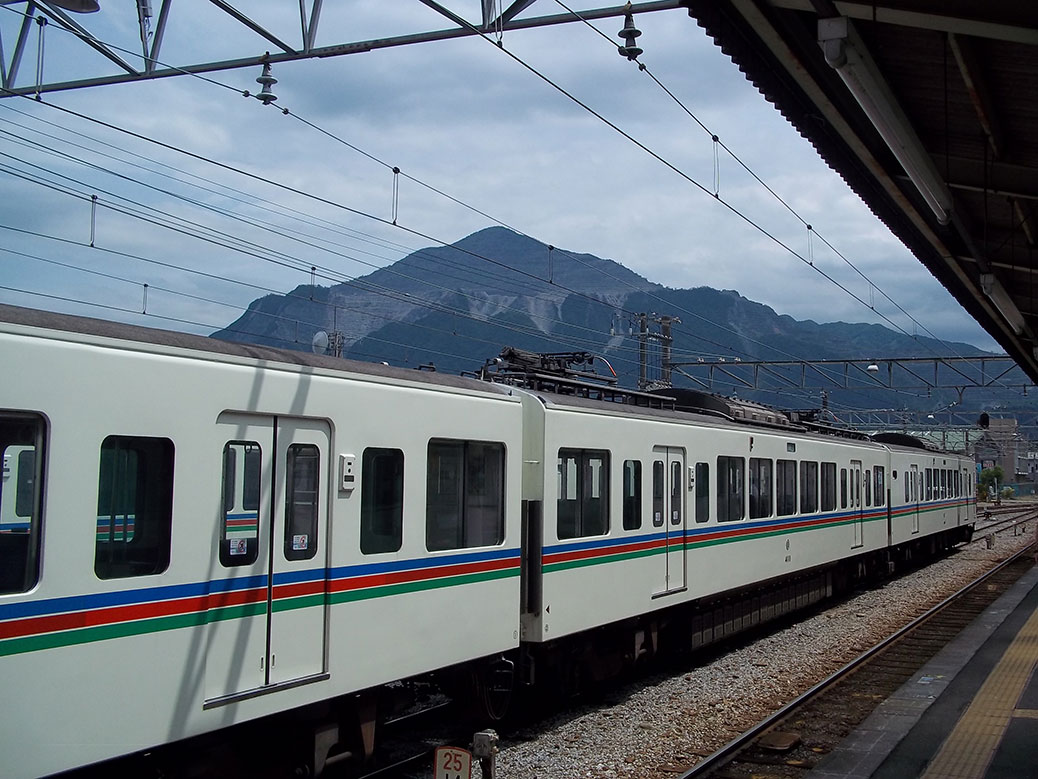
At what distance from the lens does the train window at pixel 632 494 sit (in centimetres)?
1001

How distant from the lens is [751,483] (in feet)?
43.2

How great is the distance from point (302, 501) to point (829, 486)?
40.1ft

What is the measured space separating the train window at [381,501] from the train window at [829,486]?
10888mm

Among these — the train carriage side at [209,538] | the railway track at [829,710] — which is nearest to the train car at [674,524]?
the train carriage side at [209,538]

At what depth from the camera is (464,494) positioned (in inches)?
307

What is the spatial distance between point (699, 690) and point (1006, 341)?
8.54 metres

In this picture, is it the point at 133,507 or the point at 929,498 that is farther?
the point at 929,498

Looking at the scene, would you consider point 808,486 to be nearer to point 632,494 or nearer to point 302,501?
point 632,494

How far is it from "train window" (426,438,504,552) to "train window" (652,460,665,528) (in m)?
2.78

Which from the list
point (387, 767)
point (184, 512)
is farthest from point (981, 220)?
point (184, 512)

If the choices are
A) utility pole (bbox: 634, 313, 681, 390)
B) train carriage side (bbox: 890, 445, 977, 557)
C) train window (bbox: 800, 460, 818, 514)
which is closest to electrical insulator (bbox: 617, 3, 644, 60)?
train window (bbox: 800, 460, 818, 514)

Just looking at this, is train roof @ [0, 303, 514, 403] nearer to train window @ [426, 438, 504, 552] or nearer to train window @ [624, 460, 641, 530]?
train window @ [426, 438, 504, 552]

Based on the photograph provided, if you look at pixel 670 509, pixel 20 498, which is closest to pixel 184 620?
pixel 20 498

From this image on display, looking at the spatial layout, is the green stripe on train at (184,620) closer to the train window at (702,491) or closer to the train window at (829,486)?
the train window at (702,491)
